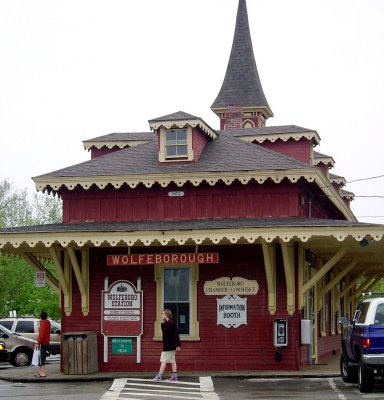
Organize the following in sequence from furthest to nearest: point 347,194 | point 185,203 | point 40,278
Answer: point 347,194 → point 40,278 → point 185,203

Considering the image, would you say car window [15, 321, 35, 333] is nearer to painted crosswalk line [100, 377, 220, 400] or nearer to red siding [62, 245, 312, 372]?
red siding [62, 245, 312, 372]

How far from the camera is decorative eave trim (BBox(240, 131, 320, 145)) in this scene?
31.8 meters

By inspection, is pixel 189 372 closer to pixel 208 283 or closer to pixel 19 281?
pixel 208 283

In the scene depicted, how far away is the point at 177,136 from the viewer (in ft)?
92.5

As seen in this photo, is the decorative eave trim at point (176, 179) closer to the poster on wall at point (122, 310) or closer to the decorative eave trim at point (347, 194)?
the poster on wall at point (122, 310)

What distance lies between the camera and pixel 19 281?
2419 inches

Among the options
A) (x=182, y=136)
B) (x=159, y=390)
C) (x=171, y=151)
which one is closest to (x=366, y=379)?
(x=159, y=390)

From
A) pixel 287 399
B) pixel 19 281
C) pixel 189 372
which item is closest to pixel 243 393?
pixel 287 399

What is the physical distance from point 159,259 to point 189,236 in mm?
1359

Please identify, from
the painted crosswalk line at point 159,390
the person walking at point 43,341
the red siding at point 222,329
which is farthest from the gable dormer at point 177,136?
the painted crosswalk line at point 159,390

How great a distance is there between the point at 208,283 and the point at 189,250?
3.40ft

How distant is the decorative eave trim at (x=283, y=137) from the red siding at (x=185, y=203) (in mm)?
5638

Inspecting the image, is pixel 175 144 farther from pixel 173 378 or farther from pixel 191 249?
pixel 173 378

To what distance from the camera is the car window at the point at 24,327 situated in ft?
123
